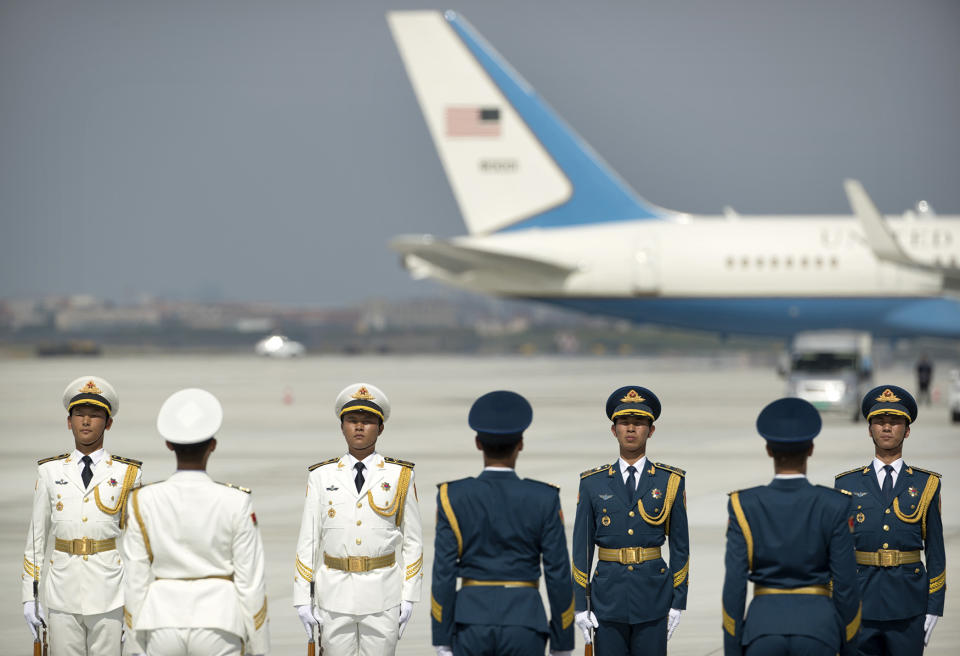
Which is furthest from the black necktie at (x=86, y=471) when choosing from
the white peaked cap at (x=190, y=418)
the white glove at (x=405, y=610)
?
the white glove at (x=405, y=610)

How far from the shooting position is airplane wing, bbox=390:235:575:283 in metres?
45.5

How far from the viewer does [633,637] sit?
808 centimetres

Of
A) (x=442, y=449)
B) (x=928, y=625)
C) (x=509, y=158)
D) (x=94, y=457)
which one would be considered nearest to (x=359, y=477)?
(x=94, y=457)

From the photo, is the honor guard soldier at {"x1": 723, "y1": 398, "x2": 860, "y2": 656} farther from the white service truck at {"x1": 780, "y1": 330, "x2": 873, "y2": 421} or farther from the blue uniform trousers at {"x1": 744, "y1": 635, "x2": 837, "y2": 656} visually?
the white service truck at {"x1": 780, "y1": 330, "x2": 873, "y2": 421}

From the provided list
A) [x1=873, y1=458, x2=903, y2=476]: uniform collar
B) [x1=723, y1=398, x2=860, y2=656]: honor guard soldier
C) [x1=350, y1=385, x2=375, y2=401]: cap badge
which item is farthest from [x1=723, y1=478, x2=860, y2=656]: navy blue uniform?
[x1=350, y1=385, x2=375, y2=401]: cap badge

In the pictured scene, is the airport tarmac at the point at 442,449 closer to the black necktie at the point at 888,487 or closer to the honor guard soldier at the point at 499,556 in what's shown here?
the black necktie at the point at 888,487

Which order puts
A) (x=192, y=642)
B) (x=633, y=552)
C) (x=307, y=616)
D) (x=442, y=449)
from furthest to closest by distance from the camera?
1. (x=442, y=449)
2. (x=633, y=552)
3. (x=307, y=616)
4. (x=192, y=642)

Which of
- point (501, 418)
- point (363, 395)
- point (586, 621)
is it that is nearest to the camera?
point (501, 418)

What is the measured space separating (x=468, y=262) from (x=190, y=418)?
1594 inches

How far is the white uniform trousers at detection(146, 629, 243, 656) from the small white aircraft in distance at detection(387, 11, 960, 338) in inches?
1537

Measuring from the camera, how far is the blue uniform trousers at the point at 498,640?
7.05 m

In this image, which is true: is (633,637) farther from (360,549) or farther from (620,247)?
(620,247)

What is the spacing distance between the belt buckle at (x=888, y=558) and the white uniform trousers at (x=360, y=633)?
2981 mm

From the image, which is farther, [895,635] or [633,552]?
[895,635]
